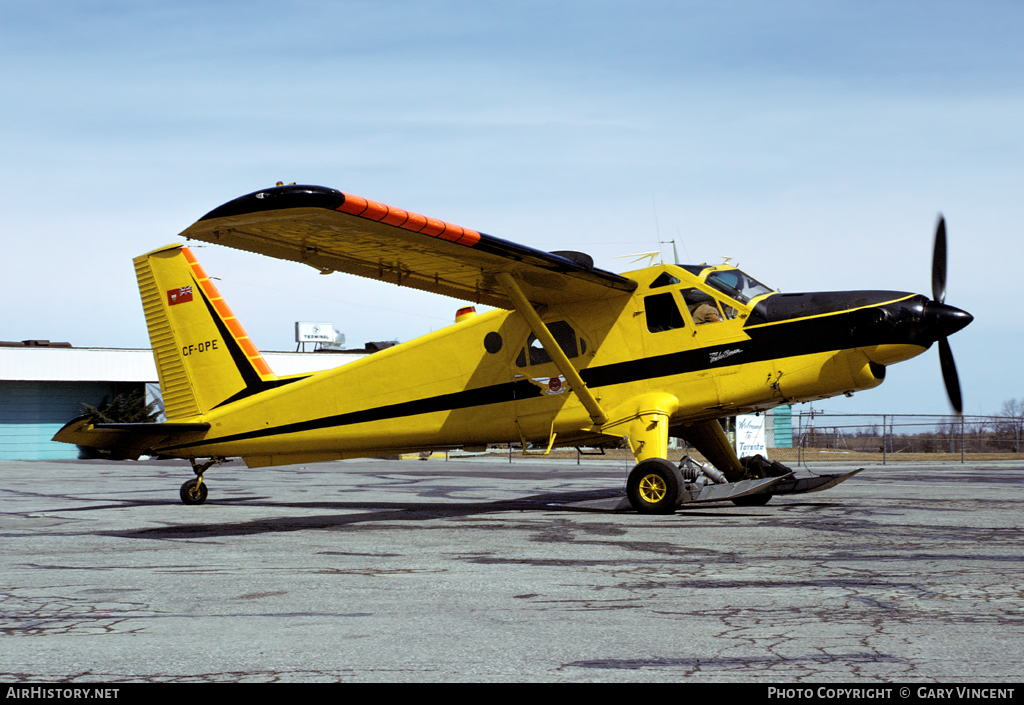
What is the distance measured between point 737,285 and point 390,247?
15.3 feet

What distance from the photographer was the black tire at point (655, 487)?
11.5m

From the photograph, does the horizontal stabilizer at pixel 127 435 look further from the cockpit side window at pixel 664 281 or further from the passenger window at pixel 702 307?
the passenger window at pixel 702 307

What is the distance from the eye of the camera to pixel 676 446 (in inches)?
1991

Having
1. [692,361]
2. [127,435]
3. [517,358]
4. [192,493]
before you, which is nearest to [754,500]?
[692,361]

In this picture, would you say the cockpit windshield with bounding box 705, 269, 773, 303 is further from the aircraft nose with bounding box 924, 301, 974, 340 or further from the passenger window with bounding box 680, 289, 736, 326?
the aircraft nose with bounding box 924, 301, 974, 340

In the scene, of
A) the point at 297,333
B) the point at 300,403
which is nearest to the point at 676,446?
the point at 297,333

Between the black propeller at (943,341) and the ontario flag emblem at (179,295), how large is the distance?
462 inches

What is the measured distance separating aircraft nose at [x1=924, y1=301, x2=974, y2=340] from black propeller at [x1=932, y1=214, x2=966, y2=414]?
701 millimetres

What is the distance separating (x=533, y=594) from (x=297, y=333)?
6356 cm

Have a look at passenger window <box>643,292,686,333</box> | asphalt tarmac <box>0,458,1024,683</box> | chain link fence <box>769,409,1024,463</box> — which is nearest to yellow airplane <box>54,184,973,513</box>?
passenger window <box>643,292,686,333</box>

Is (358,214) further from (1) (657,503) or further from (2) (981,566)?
(2) (981,566)

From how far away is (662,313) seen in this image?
1246cm

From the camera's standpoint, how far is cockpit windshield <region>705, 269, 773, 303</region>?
12.1m

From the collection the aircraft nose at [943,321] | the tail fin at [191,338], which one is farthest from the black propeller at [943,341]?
the tail fin at [191,338]
